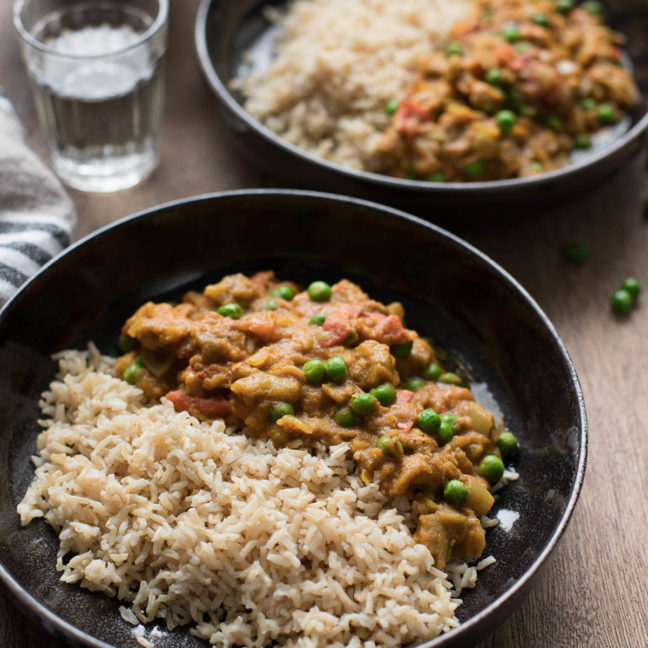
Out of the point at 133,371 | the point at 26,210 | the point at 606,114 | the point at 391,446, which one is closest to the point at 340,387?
the point at 391,446

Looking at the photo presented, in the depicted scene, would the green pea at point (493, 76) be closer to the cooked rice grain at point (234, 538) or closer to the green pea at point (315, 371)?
the green pea at point (315, 371)

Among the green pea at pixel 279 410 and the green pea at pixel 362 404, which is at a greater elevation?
the green pea at pixel 362 404

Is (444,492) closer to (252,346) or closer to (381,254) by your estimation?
(252,346)

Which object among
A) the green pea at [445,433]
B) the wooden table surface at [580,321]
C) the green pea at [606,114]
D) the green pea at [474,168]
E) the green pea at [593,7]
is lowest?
the wooden table surface at [580,321]

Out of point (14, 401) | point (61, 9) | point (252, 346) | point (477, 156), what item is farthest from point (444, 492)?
point (61, 9)

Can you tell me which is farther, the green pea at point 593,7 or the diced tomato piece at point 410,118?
the green pea at point 593,7

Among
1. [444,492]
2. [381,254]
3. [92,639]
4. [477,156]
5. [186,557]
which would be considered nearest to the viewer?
[92,639]

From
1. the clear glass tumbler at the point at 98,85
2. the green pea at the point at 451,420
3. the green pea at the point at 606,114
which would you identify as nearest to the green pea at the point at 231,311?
the green pea at the point at 451,420
